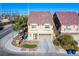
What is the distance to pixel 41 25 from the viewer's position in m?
4.21

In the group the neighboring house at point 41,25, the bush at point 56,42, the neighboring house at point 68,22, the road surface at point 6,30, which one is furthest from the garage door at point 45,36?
the road surface at point 6,30

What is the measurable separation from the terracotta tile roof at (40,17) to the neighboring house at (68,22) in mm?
96

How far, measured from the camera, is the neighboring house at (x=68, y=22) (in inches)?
165

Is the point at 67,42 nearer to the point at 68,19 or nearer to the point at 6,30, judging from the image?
the point at 68,19

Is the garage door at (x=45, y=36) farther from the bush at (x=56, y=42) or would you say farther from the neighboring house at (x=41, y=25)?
the bush at (x=56, y=42)

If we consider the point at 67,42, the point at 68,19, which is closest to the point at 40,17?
the point at 68,19

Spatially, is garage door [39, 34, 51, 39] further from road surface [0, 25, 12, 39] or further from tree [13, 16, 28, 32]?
road surface [0, 25, 12, 39]

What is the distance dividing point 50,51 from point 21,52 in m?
0.46


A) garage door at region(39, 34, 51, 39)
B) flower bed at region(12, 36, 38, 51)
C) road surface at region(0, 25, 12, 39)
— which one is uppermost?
road surface at region(0, 25, 12, 39)

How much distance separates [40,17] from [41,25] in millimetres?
128

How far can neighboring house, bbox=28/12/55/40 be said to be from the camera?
13.8 ft

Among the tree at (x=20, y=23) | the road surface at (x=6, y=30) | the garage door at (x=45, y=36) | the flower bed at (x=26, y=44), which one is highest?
the tree at (x=20, y=23)

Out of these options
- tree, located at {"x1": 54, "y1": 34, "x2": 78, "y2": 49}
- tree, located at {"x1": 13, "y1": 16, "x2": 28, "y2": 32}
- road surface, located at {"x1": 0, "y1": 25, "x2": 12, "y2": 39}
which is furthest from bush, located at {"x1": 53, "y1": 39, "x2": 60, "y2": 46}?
road surface, located at {"x1": 0, "y1": 25, "x2": 12, "y2": 39}

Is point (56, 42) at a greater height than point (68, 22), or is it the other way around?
point (68, 22)
